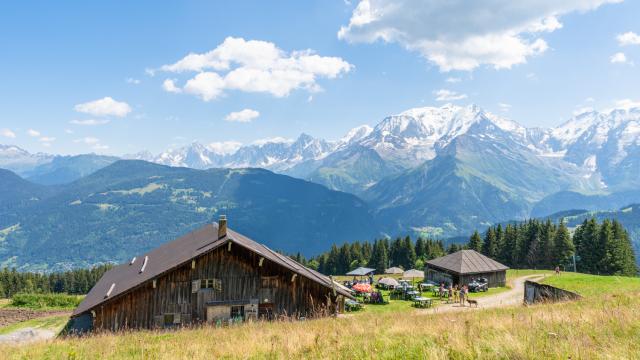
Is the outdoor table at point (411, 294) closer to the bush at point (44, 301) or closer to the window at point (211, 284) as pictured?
the window at point (211, 284)

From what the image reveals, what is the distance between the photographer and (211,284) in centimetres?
2705

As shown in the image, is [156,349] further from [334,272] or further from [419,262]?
[334,272]

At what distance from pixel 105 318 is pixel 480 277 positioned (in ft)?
167

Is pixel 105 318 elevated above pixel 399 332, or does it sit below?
below

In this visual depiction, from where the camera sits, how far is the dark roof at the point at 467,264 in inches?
2270

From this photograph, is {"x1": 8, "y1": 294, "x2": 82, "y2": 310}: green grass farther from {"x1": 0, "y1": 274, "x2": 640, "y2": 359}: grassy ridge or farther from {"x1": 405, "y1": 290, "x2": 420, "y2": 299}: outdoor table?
{"x1": 0, "y1": 274, "x2": 640, "y2": 359}: grassy ridge

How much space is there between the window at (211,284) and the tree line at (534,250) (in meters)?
90.5

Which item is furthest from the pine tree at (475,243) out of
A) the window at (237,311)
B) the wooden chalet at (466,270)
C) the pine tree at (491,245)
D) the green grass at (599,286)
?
the window at (237,311)

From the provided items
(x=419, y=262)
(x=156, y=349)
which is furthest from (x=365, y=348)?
(x=419, y=262)

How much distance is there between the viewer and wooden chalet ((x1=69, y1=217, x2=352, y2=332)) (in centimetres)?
2559

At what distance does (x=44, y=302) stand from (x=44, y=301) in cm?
25

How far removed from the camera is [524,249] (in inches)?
4008

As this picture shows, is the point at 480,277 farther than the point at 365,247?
No

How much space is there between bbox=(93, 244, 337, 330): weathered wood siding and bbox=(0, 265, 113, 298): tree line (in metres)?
107
